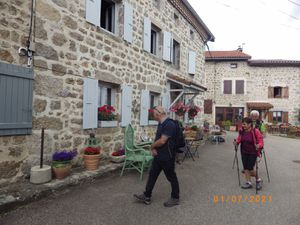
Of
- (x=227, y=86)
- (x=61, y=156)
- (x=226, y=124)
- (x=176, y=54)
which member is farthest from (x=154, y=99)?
(x=227, y=86)

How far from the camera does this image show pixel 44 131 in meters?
→ 4.33

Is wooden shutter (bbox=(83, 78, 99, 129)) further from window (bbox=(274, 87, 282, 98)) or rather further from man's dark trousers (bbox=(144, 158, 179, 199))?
window (bbox=(274, 87, 282, 98))

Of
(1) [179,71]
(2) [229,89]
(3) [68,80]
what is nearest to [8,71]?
(3) [68,80]

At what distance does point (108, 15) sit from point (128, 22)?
65cm

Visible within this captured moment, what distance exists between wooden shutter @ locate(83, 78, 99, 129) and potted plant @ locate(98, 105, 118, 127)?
0.24 meters

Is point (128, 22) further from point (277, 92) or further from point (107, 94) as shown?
point (277, 92)

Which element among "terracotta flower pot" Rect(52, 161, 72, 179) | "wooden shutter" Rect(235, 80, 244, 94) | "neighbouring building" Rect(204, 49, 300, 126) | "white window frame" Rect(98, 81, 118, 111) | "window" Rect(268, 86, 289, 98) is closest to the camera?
"terracotta flower pot" Rect(52, 161, 72, 179)

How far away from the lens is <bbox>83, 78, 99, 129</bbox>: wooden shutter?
5.17 meters

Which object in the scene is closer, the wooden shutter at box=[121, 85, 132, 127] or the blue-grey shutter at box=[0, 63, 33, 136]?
the blue-grey shutter at box=[0, 63, 33, 136]

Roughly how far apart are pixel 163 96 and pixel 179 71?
219 centimetres

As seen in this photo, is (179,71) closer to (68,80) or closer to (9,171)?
(68,80)

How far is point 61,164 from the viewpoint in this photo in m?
4.21

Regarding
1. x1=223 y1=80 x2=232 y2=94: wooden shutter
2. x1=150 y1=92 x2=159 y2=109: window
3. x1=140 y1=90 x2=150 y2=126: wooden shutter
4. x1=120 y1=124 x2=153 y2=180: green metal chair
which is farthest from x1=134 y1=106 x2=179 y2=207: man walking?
x1=223 y1=80 x2=232 y2=94: wooden shutter

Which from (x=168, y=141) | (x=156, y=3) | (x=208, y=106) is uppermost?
(x=156, y=3)
